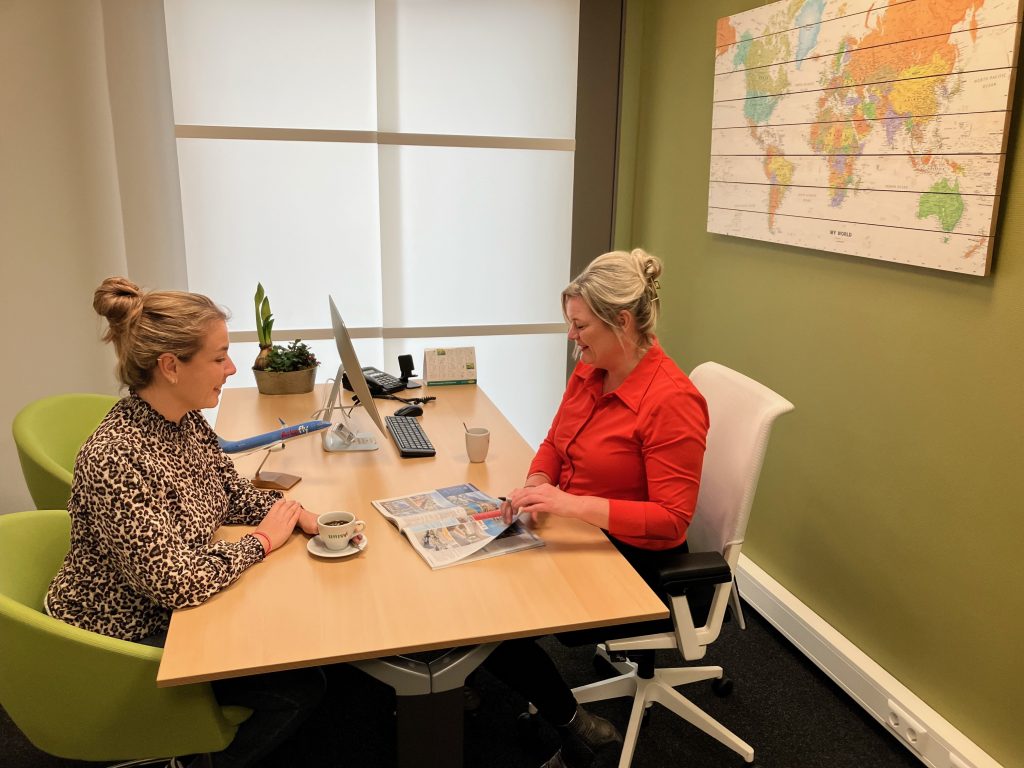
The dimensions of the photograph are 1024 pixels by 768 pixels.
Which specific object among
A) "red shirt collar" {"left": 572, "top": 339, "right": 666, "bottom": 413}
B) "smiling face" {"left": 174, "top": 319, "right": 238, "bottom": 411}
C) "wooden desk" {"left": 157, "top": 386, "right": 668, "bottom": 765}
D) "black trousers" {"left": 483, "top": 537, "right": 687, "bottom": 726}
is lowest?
"black trousers" {"left": 483, "top": 537, "right": 687, "bottom": 726}

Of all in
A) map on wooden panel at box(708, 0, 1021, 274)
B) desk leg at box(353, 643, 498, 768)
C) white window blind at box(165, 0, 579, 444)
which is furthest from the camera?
white window blind at box(165, 0, 579, 444)

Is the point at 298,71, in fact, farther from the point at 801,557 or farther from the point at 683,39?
the point at 801,557

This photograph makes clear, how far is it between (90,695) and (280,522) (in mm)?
496

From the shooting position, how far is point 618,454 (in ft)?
6.50

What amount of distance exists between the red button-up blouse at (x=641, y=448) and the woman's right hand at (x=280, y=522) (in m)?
0.66

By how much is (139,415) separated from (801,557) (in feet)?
7.21

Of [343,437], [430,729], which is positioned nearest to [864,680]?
[430,729]

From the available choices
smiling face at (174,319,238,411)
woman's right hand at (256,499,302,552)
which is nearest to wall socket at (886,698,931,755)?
woman's right hand at (256,499,302,552)

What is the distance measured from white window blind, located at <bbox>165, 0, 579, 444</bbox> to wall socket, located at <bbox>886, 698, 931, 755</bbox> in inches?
91.2

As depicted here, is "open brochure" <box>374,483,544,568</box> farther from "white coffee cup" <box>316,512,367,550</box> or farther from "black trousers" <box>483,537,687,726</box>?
"black trousers" <box>483,537,687,726</box>

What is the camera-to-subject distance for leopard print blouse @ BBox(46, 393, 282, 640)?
1499 mm

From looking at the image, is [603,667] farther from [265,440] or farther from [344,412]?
[265,440]

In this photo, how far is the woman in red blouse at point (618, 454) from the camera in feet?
6.09

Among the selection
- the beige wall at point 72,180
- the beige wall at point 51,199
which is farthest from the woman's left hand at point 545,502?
the beige wall at point 51,199
